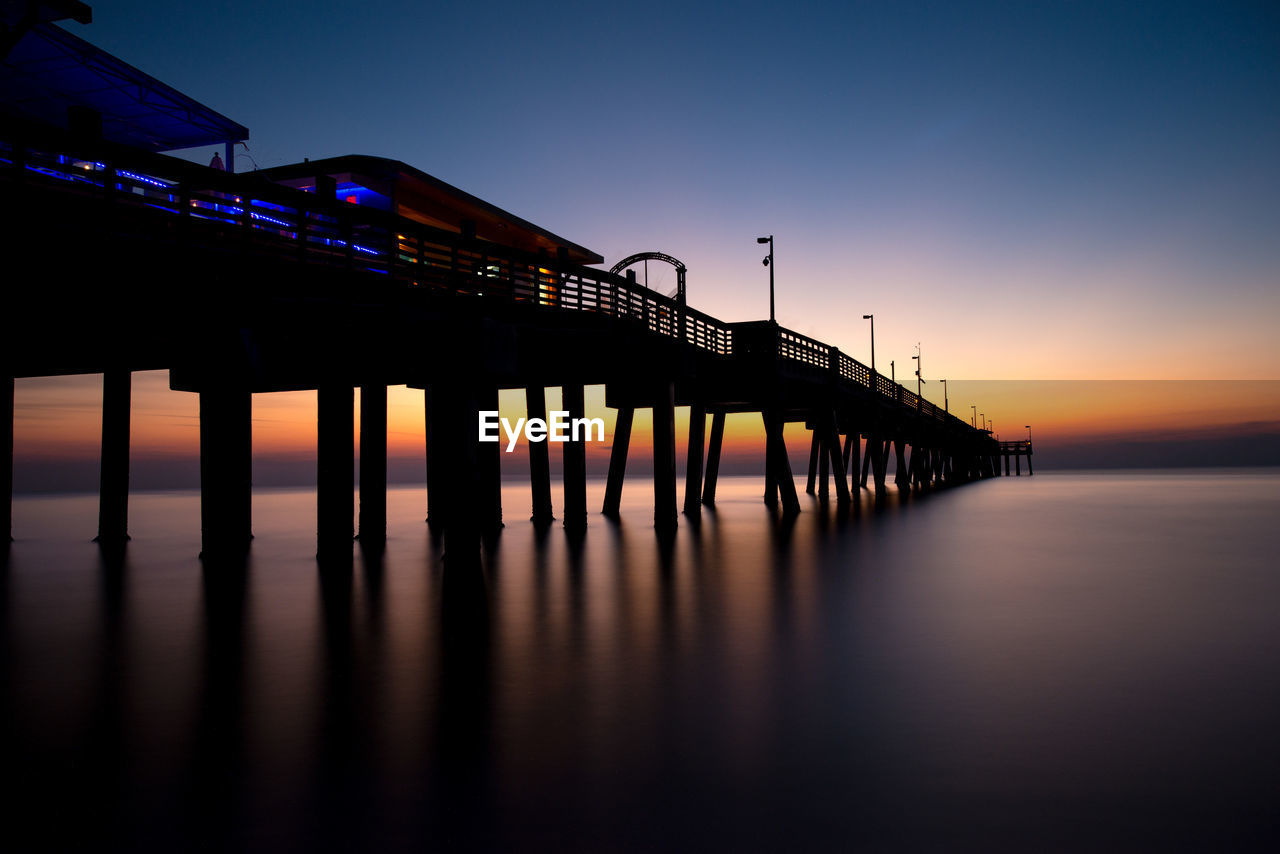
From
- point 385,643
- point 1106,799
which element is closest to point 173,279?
point 385,643

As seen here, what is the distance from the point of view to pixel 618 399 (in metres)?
23.2

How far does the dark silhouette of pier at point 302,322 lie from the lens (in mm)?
9047

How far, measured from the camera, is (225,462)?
12.8 meters

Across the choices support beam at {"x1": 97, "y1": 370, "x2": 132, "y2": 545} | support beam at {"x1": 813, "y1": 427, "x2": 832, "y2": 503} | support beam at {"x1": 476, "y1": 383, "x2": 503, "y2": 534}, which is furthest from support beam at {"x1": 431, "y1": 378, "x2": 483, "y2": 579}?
support beam at {"x1": 813, "y1": 427, "x2": 832, "y2": 503}

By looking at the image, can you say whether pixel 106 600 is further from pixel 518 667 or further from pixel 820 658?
pixel 820 658

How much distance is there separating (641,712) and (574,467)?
15.6 metres

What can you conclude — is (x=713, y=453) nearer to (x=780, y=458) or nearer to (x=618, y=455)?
(x=780, y=458)

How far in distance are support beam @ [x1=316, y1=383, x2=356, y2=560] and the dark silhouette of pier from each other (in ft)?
0.14

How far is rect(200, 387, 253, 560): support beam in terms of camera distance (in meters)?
12.6

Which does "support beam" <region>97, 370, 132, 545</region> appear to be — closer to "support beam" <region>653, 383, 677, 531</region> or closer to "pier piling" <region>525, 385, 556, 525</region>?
"pier piling" <region>525, 385, 556, 525</region>

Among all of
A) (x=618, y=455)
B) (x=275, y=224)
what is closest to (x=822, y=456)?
(x=618, y=455)

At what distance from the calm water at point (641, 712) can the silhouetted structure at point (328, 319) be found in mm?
3349

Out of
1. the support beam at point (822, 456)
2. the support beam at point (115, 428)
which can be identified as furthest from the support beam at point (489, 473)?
the support beam at point (822, 456)

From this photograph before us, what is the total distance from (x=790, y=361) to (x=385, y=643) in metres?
20.6
